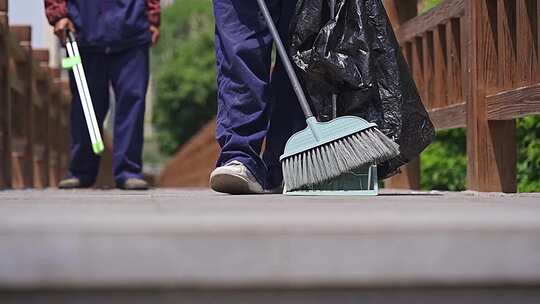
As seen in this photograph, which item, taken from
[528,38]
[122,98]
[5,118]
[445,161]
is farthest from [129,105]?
[528,38]

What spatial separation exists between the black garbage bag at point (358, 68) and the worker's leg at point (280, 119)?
35 centimetres

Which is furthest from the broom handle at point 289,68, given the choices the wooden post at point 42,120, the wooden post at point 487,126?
the wooden post at point 42,120

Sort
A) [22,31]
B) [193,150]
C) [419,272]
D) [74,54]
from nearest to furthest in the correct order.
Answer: [419,272] < [74,54] < [22,31] < [193,150]

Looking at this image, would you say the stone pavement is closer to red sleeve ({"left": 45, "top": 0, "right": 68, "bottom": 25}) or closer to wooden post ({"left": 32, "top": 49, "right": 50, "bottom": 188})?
red sleeve ({"left": 45, "top": 0, "right": 68, "bottom": 25})

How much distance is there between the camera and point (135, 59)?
246 inches

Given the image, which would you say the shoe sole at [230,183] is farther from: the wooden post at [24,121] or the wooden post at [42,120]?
the wooden post at [42,120]

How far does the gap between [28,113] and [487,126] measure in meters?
4.90

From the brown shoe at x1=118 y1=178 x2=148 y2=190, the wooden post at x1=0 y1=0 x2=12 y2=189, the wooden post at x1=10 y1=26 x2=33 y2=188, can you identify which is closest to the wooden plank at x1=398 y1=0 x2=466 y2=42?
the brown shoe at x1=118 y1=178 x2=148 y2=190

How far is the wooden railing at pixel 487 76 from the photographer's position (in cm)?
377

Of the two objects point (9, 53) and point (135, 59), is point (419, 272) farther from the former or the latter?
point (9, 53)

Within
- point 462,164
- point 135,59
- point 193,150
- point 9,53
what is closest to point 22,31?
point 9,53

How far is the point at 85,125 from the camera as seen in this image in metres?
6.47

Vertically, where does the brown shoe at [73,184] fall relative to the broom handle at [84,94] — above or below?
below

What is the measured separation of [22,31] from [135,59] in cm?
212
